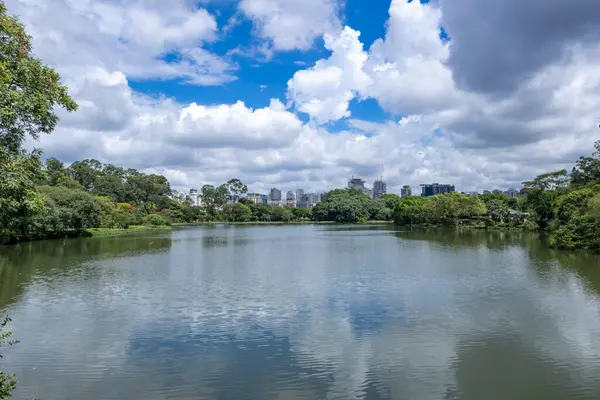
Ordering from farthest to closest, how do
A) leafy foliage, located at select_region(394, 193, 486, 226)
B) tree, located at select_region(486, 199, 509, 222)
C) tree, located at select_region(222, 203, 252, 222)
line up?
1. tree, located at select_region(222, 203, 252, 222)
2. leafy foliage, located at select_region(394, 193, 486, 226)
3. tree, located at select_region(486, 199, 509, 222)

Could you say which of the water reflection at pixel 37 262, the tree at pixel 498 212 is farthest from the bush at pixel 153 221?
the tree at pixel 498 212

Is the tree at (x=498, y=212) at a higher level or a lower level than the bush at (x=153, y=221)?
higher

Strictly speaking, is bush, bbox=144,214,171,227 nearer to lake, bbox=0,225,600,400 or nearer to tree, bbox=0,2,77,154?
lake, bbox=0,225,600,400

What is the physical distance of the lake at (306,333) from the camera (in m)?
9.20

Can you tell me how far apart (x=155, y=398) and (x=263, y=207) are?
113 metres

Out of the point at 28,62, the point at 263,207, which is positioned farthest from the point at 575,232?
the point at 263,207

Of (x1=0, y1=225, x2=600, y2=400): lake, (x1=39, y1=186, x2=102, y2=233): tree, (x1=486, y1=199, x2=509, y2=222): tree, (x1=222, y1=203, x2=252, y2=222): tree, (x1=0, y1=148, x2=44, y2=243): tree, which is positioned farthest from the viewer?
(x1=222, y1=203, x2=252, y2=222): tree

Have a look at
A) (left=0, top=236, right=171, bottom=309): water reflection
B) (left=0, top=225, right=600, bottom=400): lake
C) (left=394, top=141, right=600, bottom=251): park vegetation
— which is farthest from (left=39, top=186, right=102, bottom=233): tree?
(left=394, top=141, right=600, bottom=251): park vegetation

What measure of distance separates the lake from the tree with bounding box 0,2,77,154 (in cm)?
556

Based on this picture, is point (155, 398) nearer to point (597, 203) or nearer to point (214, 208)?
point (597, 203)

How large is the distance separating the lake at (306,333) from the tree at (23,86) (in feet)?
18.2

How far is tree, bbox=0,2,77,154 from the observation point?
9039 millimetres

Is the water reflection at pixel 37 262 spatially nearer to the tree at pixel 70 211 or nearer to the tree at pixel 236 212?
the tree at pixel 70 211

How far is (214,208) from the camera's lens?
4673 inches
